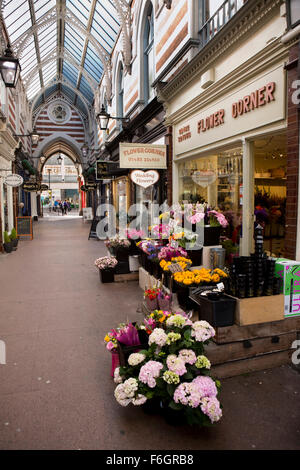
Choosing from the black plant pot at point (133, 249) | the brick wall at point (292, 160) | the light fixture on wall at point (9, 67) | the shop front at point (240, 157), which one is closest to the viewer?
the brick wall at point (292, 160)

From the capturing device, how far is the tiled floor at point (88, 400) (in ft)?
8.32

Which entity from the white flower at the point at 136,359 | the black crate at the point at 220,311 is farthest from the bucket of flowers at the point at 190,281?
the white flower at the point at 136,359

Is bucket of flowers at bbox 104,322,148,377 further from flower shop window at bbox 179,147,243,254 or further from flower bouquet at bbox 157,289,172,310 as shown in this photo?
flower shop window at bbox 179,147,243,254

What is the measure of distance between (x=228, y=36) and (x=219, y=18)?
1.32m

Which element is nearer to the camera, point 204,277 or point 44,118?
point 204,277

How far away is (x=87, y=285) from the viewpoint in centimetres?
739

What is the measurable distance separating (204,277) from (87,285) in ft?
12.4

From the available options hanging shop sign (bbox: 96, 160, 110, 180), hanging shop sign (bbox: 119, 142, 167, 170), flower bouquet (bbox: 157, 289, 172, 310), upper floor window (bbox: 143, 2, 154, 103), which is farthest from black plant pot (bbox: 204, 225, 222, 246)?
hanging shop sign (bbox: 96, 160, 110, 180)

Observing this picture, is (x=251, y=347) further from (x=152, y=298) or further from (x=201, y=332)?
(x=152, y=298)

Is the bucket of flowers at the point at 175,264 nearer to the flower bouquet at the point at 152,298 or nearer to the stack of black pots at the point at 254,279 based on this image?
the flower bouquet at the point at 152,298

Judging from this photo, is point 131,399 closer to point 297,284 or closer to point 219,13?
point 297,284

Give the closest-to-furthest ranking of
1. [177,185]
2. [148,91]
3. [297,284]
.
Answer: [297,284] < [177,185] < [148,91]

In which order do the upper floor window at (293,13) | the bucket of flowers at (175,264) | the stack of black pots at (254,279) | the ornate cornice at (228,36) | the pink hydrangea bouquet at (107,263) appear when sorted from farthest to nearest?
the pink hydrangea bouquet at (107,263) < the ornate cornice at (228,36) < the bucket of flowers at (175,264) < the upper floor window at (293,13) < the stack of black pots at (254,279)

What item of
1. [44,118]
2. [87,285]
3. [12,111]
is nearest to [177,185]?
[87,285]
